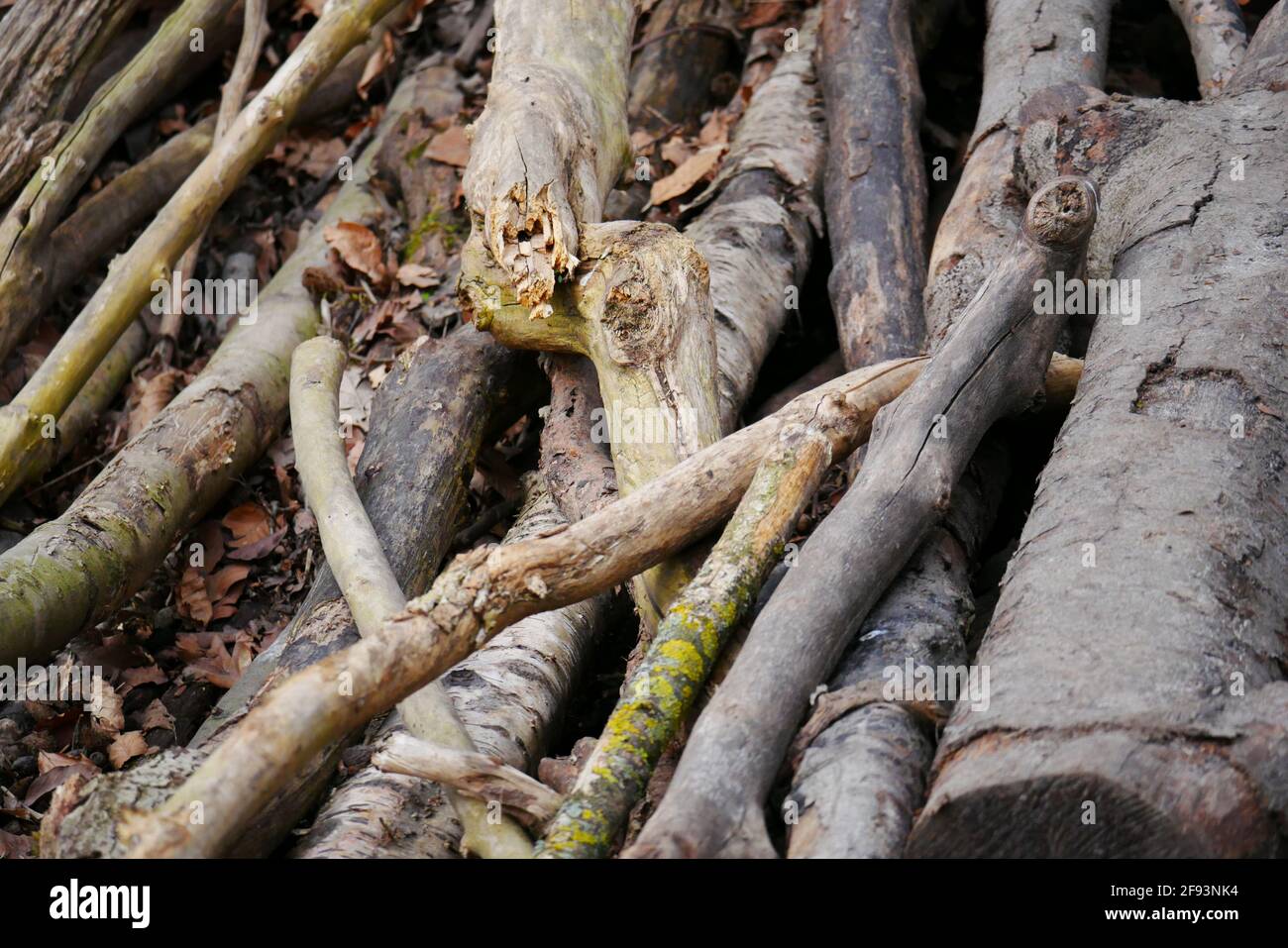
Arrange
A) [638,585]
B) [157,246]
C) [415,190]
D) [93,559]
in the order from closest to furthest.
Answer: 1. [638,585]
2. [93,559]
3. [157,246]
4. [415,190]

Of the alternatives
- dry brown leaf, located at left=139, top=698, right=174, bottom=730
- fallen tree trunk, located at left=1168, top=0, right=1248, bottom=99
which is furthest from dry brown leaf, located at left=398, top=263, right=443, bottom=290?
fallen tree trunk, located at left=1168, top=0, right=1248, bottom=99

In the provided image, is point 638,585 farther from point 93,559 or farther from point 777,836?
point 93,559

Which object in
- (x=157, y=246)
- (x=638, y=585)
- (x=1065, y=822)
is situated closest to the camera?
(x=1065, y=822)

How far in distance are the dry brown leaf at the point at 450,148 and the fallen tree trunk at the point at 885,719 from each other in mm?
3304

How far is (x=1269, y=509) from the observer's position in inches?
98.3

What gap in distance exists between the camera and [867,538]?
262 centimetres

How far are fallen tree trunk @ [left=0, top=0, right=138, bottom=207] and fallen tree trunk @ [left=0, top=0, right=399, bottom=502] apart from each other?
2.11 ft

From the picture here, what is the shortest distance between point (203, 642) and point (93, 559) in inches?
21.1

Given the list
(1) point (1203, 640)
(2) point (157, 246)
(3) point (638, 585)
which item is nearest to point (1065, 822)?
(1) point (1203, 640)

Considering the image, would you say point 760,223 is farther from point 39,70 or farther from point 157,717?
point 39,70

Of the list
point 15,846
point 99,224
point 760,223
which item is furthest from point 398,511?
→ point 99,224

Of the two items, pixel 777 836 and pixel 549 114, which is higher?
pixel 549 114

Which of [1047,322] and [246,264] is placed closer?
[1047,322]

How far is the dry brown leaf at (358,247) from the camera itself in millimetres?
5113
